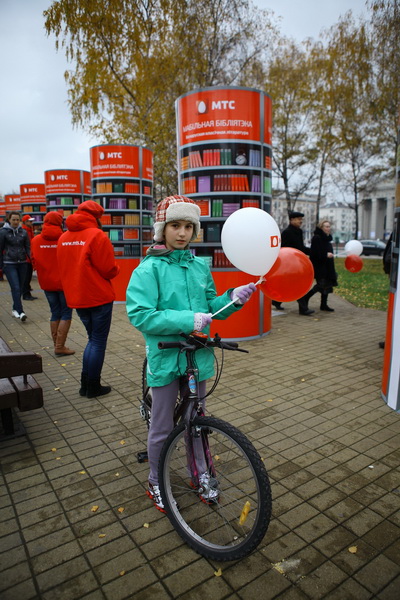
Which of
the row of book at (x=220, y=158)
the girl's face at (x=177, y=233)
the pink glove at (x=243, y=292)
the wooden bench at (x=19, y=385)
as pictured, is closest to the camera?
the pink glove at (x=243, y=292)

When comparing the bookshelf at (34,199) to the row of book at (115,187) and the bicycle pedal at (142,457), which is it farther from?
the bicycle pedal at (142,457)

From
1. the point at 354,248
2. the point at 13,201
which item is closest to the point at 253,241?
the point at 354,248

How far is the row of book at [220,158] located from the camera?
691 centimetres

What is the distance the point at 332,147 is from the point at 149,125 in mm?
12124

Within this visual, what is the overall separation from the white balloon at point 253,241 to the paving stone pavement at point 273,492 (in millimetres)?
1620

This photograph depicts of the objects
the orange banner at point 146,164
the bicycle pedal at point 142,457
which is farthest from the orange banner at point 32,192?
the bicycle pedal at point 142,457

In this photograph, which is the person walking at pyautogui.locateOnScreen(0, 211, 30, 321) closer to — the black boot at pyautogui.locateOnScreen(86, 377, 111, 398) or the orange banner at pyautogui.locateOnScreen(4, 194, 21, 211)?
the black boot at pyautogui.locateOnScreen(86, 377, 111, 398)

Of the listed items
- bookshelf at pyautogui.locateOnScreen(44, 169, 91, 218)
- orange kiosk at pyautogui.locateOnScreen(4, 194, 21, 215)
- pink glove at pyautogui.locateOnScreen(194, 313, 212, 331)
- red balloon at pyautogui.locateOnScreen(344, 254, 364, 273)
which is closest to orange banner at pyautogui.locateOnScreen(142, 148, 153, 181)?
red balloon at pyautogui.locateOnScreen(344, 254, 364, 273)

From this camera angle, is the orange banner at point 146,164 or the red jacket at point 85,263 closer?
the red jacket at point 85,263

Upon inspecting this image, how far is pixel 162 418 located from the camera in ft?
8.89

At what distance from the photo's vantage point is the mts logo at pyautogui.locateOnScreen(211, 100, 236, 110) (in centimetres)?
673

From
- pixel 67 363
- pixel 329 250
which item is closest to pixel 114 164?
pixel 329 250

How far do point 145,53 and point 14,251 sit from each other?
14079 mm

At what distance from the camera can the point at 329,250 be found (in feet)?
31.4
